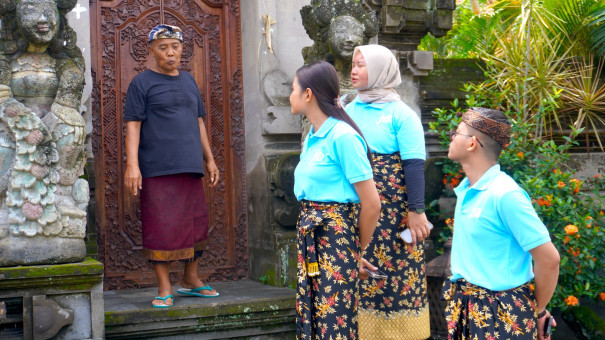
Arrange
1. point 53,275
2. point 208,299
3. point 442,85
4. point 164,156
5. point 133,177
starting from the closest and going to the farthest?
point 53,275, point 133,177, point 164,156, point 208,299, point 442,85

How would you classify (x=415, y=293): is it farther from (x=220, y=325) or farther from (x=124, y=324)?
(x=124, y=324)

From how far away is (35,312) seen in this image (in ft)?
12.1

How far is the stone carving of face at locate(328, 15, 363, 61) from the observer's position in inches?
183

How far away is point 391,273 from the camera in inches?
141

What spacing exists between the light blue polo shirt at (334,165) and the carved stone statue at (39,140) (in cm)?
155

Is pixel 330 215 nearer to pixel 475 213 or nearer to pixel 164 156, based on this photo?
pixel 475 213

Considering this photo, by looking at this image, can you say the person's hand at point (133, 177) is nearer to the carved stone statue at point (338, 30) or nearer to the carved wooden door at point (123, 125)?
the carved wooden door at point (123, 125)

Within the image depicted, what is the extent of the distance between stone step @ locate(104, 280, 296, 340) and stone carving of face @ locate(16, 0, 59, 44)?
1592 mm

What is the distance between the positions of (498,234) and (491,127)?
414 millimetres

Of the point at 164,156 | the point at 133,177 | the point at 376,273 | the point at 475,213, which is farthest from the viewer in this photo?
the point at 164,156

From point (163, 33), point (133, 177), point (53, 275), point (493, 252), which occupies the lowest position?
point (53, 275)

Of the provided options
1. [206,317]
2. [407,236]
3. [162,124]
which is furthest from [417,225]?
[162,124]

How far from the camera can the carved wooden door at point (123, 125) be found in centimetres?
527

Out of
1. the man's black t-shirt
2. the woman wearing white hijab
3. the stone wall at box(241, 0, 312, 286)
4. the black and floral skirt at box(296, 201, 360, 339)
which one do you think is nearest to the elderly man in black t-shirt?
the man's black t-shirt
